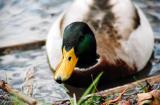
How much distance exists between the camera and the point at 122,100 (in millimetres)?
4219

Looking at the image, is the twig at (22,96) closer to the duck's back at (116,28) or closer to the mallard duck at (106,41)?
the mallard duck at (106,41)

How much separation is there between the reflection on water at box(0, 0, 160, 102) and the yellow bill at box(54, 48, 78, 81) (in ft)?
2.63

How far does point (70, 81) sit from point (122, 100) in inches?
95.4

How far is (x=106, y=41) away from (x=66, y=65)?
131 cm

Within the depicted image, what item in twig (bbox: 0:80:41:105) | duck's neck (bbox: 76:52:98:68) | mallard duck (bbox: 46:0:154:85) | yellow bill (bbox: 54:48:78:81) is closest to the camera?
twig (bbox: 0:80:41:105)

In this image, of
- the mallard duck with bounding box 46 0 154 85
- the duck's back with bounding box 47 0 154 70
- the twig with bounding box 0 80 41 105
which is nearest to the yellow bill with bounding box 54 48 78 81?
the mallard duck with bounding box 46 0 154 85

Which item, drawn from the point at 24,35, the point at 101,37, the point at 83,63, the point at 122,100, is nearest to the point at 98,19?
the point at 101,37

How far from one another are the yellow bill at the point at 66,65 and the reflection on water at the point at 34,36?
31.5 inches

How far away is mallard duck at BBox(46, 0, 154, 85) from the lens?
21.2ft

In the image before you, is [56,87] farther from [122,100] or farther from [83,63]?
[122,100]

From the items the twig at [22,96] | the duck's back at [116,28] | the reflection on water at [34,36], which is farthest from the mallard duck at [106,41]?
the twig at [22,96]

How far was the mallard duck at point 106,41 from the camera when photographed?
21.2 feet

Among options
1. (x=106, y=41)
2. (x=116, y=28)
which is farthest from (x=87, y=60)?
(x=116, y=28)

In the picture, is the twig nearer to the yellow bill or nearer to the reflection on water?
the yellow bill
